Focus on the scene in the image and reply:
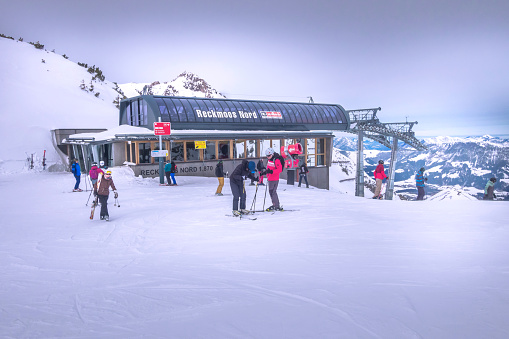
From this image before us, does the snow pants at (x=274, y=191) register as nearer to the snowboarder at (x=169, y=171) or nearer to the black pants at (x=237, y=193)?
the black pants at (x=237, y=193)

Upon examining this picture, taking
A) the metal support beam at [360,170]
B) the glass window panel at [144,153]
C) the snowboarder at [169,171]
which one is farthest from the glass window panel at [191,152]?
the metal support beam at [360,170]

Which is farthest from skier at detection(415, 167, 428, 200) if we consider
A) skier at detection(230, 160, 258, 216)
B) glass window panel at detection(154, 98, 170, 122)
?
glass window panel at detection(154, 98, 170, 122)

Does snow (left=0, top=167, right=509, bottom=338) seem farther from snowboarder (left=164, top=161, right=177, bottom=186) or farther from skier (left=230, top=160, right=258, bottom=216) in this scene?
snowboarder (left=164, top=161, right=177, bottom=186)

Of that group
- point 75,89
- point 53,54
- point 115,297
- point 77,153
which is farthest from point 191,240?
point 53,54

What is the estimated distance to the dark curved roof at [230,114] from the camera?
77.4 feet

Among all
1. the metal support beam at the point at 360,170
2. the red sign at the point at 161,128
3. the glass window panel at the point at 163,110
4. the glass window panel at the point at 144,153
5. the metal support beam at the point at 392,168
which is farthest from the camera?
the metal support beam at the point at 392,168

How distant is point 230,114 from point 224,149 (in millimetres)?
3329

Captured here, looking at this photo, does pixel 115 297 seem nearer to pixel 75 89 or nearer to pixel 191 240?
pixel 191 240

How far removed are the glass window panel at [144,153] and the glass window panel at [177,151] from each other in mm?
1451

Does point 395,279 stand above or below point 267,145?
below

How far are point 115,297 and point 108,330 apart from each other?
93 cm

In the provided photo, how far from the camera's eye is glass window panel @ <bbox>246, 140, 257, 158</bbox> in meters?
24.8

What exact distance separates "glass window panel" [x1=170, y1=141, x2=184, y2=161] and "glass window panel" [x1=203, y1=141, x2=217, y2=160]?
1517 mm

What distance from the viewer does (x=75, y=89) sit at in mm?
38500
